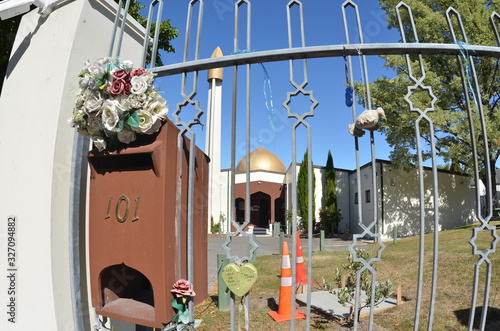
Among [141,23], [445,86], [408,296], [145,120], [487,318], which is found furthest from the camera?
[445,86]

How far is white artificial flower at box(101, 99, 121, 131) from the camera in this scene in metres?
1.65

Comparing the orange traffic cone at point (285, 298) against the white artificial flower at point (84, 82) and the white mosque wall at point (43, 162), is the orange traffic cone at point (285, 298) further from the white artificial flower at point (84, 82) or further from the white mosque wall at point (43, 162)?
the white artificial flower at point (84, 82)

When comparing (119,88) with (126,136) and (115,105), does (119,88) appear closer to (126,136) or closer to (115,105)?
(115,105)

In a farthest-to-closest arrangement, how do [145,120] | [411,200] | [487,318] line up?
[411,200], [487,318], [145,120]

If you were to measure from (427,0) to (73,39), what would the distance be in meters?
17.3

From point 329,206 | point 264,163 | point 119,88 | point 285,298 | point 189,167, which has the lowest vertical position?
point 285,298

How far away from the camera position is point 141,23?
8.96 meters

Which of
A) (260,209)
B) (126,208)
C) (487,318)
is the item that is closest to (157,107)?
(126,208)

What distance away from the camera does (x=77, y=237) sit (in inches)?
74.9

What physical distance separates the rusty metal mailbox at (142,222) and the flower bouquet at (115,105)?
7 cm

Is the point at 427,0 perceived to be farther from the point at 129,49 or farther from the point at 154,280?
the point at 154,280

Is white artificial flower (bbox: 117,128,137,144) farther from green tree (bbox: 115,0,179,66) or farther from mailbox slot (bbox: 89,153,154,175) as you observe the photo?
green tree (bbox: 115,0,179,66)

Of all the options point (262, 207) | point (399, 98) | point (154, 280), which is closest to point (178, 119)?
point (154, 280)

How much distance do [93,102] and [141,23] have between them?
8.25m
